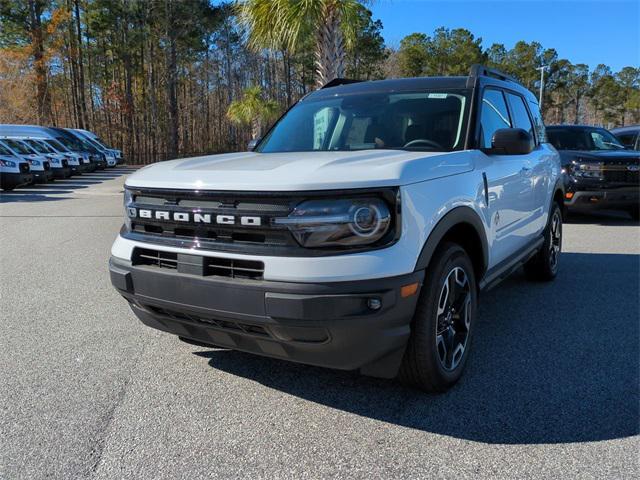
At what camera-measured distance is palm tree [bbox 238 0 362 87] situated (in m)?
11.3

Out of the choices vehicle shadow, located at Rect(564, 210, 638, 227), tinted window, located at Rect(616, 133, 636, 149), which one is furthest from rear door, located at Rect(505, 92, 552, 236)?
tinted window, located at Rect(616, 133, 636, 149)

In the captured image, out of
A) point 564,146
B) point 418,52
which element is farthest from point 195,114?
point 564,146

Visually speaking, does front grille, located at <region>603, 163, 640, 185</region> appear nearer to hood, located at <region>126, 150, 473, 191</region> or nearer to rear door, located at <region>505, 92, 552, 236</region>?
rear door, located at <region>505, 92, 552, 236</region>

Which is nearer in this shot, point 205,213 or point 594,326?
point 205,213

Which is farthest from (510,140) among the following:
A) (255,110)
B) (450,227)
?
(255,110)

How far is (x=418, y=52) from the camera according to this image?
4944cm

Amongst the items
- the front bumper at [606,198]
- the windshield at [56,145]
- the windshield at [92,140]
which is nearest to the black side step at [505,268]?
the front bumper at [606,198]

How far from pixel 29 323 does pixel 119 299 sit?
875mm

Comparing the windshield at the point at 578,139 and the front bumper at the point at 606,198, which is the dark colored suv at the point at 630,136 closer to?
the windshield at the point at 578,139

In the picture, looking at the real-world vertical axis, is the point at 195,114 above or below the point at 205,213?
above

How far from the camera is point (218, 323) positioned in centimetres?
275

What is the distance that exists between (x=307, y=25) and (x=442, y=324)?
9865 millimetres

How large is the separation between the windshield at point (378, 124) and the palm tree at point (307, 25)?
7770 mm

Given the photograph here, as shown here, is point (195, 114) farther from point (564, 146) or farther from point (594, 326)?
point (594, 326)
